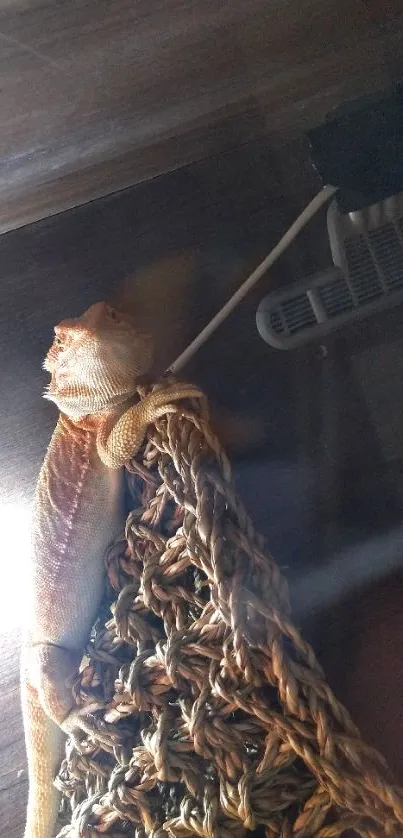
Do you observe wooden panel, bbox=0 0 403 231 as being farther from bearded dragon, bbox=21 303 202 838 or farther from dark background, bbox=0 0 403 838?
bearded dragon, bbox=21 303 202 838

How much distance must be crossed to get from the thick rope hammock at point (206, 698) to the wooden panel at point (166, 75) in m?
0.39

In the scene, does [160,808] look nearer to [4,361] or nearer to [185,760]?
[185,760]

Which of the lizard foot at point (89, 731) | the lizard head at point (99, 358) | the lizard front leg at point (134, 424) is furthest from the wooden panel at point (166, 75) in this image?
the lizard foot at point (89, 731)

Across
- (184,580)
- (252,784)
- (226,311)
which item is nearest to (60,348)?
(226,311)

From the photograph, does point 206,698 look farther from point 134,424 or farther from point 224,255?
point 224,255

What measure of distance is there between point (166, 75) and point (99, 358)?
15.1 inches

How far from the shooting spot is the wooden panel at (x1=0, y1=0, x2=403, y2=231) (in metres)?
0.76

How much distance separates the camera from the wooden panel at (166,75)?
0.76 meters

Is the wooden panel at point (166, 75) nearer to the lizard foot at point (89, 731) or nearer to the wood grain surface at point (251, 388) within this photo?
the wood grain surface at point (251, 388)

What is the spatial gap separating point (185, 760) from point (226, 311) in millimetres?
582

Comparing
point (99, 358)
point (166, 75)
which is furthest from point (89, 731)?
point (166, 75)

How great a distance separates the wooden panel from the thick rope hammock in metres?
0.39

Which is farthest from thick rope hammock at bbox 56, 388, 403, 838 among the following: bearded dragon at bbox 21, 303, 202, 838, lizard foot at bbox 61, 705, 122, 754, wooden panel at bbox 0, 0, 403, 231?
wooden panel at bbox 0, 0, 403, 231

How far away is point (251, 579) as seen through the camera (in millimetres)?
755
